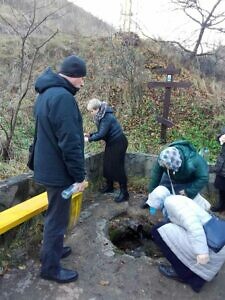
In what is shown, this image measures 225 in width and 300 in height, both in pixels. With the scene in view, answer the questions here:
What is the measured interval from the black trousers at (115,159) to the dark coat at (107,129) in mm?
110

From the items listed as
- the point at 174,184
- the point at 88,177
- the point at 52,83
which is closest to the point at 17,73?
the point at 88,177

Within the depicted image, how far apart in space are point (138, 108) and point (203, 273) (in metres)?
6.58

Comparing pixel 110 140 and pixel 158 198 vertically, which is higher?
pixel 110 140

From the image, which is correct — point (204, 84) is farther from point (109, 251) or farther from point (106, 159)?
point (109, 251)

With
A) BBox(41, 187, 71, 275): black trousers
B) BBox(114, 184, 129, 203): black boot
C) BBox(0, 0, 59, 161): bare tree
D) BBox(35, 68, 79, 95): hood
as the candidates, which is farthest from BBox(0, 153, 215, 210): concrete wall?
BBox(35, 68, 79, 95): hood

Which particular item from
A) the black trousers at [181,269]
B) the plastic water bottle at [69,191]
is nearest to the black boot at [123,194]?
the black trousers at [181,269]

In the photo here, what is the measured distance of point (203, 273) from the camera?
336 cm

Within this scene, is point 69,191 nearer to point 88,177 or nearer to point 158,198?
point 158,198

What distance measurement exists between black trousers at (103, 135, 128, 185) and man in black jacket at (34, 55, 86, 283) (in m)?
2.29

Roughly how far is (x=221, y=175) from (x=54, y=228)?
2.84 m

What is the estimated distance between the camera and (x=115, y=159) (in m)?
5.54

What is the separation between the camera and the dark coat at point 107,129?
528 cm

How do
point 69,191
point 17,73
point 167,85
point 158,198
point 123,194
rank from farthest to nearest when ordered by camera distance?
point 17,73
point 167,85
point 123,194
point 158,198
point 69,191

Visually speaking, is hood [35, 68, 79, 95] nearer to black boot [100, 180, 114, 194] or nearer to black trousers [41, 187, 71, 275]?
black trousers [41, 187, 71, 275]
